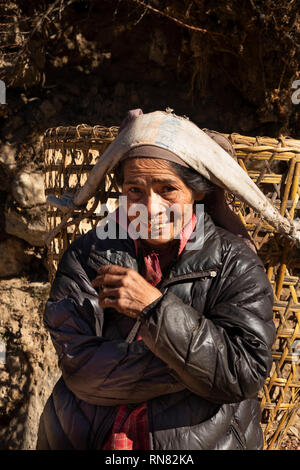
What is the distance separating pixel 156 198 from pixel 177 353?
1.66 feet

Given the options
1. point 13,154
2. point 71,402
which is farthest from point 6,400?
point 71,402

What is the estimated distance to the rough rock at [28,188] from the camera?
3443mm

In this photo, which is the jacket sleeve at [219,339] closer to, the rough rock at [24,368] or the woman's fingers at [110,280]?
the woman's fingers at [110,280]

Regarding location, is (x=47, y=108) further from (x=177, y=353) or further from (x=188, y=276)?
(x=177, y=353)

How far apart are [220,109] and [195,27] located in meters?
0.62

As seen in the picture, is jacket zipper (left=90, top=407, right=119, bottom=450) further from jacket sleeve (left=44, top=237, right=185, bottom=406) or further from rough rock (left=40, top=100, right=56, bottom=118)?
rough rock (left=40, top=100, right=56, bottom=118)

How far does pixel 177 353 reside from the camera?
4.42 feet

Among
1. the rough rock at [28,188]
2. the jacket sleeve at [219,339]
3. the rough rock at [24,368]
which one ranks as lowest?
the rough rock at [24,368]

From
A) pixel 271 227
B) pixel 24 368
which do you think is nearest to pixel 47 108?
pixel 24 368

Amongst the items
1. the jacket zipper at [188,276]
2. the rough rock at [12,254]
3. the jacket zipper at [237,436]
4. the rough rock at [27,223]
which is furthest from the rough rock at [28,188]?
the jacket zipper at [237,436]

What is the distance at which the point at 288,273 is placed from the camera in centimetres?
210

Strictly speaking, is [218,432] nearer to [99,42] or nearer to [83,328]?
[83,328]

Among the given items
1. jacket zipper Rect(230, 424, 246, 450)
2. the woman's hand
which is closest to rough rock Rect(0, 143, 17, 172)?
the woman's hand

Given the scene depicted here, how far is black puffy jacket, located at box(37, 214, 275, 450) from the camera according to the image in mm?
1377
